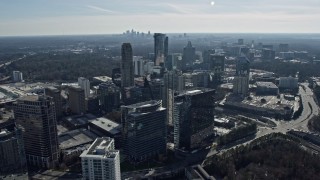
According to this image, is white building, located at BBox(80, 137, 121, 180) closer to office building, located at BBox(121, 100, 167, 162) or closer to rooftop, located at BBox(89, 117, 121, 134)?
office building, located at BBox(121, 100, 167, 162)

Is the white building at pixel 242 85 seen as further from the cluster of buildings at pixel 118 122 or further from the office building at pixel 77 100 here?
the office building at pixel 77 100

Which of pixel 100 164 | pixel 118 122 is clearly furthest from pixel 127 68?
pixel 100 164

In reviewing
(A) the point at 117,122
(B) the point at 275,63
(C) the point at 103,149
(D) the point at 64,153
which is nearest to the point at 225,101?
(A) the point at 117,122

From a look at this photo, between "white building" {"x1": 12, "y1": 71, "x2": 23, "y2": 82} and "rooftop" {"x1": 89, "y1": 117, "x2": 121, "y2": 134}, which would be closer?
"rooftop" {"x1": 89, "y1": 117, "x2": 121, "y2": 134}

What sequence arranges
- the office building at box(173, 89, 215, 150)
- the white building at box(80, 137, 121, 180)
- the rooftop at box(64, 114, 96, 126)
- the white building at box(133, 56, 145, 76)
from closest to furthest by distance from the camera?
the white building at box(80, 137, 121, 180)
the office building at box(173, 89, 215, 150)
the rooftop at box(64, 114, 96, 126)
the white building at box(133, 56, 145, 76)

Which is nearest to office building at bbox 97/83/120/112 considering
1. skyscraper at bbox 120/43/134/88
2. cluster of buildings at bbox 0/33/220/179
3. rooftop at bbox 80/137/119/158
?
Answer: cluster of buildings at bbox 0/33/220/179
